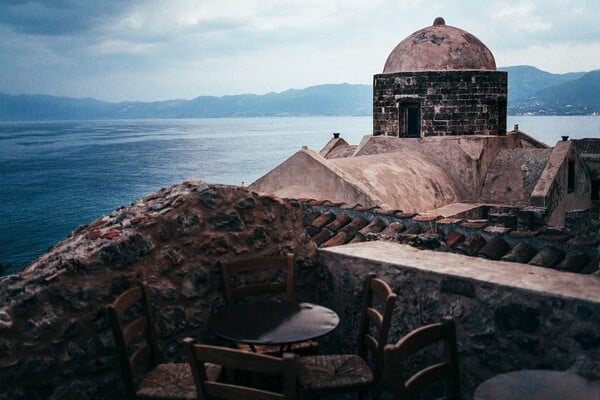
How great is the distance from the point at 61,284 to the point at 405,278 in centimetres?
236

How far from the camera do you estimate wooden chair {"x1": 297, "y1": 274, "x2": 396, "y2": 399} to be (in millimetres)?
3428

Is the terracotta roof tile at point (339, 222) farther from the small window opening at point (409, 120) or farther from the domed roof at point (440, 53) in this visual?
the domed roof at point (440, 53)

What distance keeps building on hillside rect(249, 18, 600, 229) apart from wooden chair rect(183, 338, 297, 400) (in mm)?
11806

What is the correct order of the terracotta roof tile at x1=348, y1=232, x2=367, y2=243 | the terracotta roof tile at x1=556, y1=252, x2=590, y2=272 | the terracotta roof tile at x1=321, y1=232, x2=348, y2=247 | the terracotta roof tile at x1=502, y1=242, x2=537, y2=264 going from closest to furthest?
the terracotta roof tile at x1=556, y1=252, x2=590, y2=272, the terracotta roof tile at x1=502, y1=242, x2=537, y2=264, the terracotta roof tile at x1=321, y1=232, x2=348, y2=247, the terracotta roof tile at x1=348, y1=232, x2=367, y2=243

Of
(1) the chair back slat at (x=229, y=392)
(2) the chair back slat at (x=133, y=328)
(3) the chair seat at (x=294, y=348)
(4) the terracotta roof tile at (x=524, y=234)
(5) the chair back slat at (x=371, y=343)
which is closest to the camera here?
(1) the chair back slat at (x=229, y=392)

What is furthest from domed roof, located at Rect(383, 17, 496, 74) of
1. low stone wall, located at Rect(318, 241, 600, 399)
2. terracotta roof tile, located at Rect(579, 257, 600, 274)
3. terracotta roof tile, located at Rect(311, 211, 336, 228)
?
low stone wall, located at Rect(318, 241, 600, 399)

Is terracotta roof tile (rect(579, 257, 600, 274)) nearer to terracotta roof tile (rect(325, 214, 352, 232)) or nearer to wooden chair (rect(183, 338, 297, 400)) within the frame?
terracotta roof tile (rect(325, 214, 352, 232))

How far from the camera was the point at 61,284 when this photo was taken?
3.66m

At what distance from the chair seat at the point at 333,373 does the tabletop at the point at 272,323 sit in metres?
0.27

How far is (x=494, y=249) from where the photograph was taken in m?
7.82

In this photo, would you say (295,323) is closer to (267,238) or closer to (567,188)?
(267,238)

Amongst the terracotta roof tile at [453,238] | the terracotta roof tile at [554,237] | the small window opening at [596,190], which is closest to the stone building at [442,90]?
the terracotta roof tile at [453,238]

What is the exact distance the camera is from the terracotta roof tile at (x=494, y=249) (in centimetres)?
765

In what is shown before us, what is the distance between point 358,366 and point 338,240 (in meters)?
5.05
